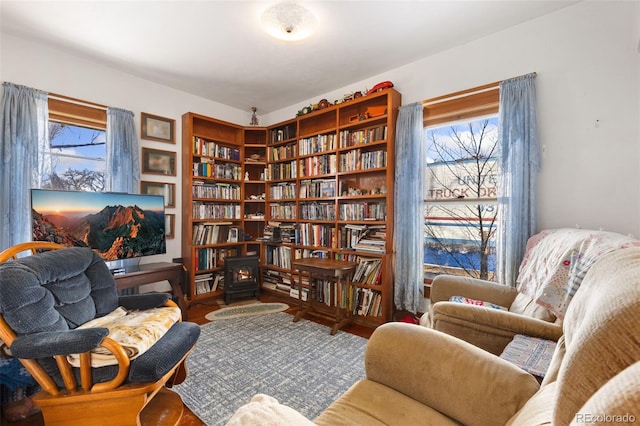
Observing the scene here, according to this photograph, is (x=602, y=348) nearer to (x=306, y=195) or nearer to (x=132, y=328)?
(x=132, y=328)

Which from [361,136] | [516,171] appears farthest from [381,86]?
[516,171]

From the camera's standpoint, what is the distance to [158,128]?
338 centimetres

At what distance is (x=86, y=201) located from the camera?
2.46 meters

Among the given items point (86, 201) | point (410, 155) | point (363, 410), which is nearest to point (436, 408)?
point (363, 410)

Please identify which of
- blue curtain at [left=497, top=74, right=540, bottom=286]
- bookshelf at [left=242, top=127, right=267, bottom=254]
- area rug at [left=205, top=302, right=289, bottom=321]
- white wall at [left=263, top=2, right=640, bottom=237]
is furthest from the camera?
bookshelf at [left=242, top=127, right=267, bottom=254]

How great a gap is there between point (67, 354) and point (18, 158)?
7.25ft

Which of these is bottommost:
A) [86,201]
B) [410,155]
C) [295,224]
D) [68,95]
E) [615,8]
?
[295,224]

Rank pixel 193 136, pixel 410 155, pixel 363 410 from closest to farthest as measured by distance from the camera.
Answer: pixel 363 410, pixel 410 155, pixel 193 136

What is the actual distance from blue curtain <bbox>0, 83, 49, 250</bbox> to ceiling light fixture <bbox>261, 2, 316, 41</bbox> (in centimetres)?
223

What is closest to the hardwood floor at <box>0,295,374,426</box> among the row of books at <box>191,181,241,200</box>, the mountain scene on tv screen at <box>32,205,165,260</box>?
the mountain scene on tv screen at <box>32,205,165,260</box>

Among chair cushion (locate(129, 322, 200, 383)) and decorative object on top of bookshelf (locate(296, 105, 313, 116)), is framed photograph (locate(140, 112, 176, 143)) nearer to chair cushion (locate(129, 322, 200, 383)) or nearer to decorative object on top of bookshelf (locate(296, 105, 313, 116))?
decorative object on top of bookshelf (locate(296, 105, 313, 116))

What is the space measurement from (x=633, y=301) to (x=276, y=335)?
8.42 feet

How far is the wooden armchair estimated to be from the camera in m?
1.20

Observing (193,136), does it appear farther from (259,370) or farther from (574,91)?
(574,91)
